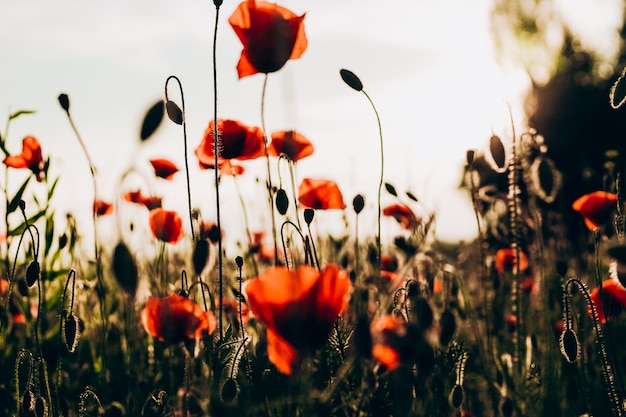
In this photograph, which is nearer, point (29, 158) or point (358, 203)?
point (358, 203)

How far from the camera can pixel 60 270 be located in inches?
114

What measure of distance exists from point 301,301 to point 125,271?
0.40 meters

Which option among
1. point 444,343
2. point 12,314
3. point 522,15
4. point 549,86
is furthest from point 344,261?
point 522,15

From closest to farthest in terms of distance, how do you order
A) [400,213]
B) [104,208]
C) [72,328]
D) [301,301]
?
1. [301,301]
2. [72,328]
3. [400,213]
4. [104,208]

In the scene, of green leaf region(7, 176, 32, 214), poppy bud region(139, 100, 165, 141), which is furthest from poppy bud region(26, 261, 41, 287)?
poppy bud region(139, 100, 165, 141)

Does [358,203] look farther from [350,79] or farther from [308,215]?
[350,79]

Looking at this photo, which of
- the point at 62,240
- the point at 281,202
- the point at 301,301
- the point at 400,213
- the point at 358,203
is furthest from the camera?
the point at 400,213

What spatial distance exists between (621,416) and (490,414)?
0.41 m

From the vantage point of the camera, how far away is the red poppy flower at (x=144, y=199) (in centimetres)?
291

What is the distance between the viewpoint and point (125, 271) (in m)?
1.35

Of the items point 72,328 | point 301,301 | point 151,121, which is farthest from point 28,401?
point 301,301

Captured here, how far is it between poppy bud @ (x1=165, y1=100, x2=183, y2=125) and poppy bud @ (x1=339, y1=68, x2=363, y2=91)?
448 mm

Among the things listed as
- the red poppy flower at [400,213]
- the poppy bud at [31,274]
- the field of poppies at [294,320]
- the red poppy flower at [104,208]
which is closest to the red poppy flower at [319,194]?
the field of poppies at [294,320]

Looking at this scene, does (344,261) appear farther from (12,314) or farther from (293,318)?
(293,318)
